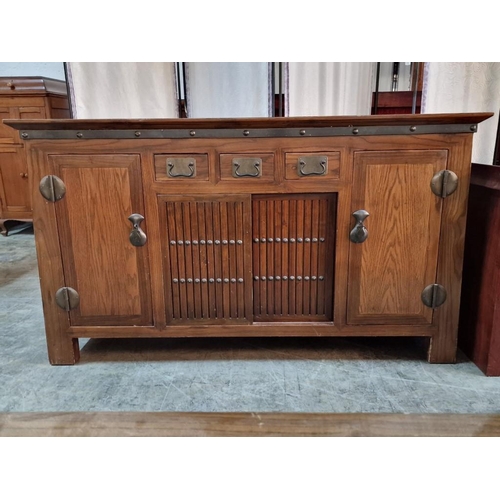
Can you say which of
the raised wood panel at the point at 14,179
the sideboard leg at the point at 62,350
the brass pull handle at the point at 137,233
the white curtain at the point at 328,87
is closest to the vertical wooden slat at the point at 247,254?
the brass pull handle at the point at 137,233

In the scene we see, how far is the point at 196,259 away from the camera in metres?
1.71

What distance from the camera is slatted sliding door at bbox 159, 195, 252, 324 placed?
5.42 feet

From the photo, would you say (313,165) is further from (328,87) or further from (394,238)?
(328,87)

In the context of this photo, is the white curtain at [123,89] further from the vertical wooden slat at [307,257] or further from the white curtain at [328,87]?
the vertical wooden slat at [307,257]

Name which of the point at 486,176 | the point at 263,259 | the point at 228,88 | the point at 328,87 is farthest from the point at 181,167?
the point at 328,87

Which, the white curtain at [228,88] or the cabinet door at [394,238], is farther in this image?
the white curtain at [228,88]

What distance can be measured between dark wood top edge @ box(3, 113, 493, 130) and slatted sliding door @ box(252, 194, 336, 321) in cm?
26

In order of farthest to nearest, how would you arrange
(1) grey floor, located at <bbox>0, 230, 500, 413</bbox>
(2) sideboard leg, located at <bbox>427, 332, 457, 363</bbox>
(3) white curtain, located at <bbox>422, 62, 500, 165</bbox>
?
1. (3) white curtain, located at <bbox>422, 62, 500, 165</bbox>
2. (2) sideboard leg, located at <bbox>427, 332, 457, 363</bbox>
3. (1) grey floor, located at <bbox>0, 230, 500, 413</bbox>

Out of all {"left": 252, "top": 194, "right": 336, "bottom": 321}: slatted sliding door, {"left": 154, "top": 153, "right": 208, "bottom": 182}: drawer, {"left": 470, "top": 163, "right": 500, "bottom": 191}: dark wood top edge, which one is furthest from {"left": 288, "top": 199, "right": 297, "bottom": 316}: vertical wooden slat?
{"left": 470, "top": 163, "right": 500, "bottom": 191}: dark wood top edge

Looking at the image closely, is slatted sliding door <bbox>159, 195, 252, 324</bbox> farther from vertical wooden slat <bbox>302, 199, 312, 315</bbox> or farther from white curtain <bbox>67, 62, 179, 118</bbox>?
white curtain <bbox>67, 62, 179, 118</bbox>

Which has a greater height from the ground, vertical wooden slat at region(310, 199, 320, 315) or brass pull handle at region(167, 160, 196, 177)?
brass pull handle at region(167, 160, 196, 177)

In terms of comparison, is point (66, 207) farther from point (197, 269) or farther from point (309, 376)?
point (309, 376)

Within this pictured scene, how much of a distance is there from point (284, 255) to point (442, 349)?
72 centimetres

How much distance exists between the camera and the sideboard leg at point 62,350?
175 centimetres
